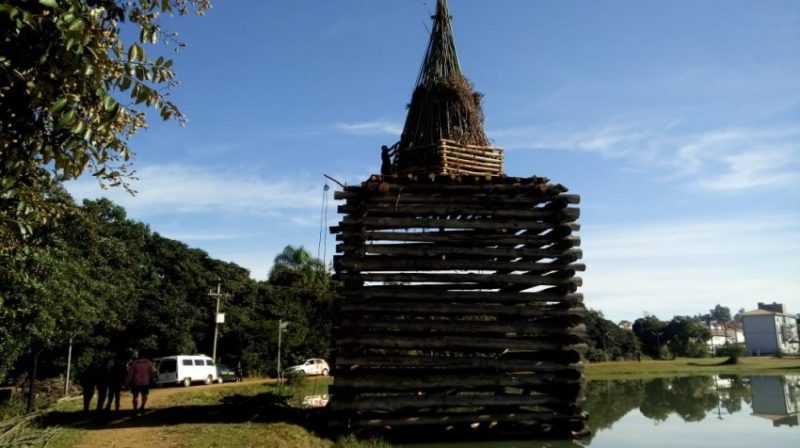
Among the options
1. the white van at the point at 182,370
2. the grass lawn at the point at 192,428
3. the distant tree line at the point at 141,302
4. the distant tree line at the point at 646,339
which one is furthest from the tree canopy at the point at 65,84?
the distant tree line at the point at 646,339

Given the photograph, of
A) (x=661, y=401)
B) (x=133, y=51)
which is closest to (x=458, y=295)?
(x=133, y=51)

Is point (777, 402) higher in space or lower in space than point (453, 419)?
lower

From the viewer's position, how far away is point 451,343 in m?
12.0

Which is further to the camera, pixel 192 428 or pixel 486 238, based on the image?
pixel 486 238

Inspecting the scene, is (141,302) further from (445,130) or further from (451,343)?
(451,343)

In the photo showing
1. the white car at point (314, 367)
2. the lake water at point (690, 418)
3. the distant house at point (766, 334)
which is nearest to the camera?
the lake water at point (690, 418)

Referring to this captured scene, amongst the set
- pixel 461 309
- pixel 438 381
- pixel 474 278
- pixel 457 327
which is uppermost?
pixel 474 278

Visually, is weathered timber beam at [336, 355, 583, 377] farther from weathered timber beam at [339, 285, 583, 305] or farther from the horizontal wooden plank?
the horizontal wooden plank

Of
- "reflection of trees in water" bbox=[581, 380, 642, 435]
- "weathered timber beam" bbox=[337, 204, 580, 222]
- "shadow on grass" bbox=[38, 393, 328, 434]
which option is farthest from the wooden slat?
"reflection of trees in water" bbox=[581, 380, 642, 435]

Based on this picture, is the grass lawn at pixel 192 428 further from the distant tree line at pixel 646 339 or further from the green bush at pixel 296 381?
the distant tree line at pixel 646 339

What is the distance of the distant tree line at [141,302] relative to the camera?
1692 centimetres

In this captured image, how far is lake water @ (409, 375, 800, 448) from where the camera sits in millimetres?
13008

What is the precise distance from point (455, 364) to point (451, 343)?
417 mm

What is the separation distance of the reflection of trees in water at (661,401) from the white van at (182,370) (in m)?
19.7
